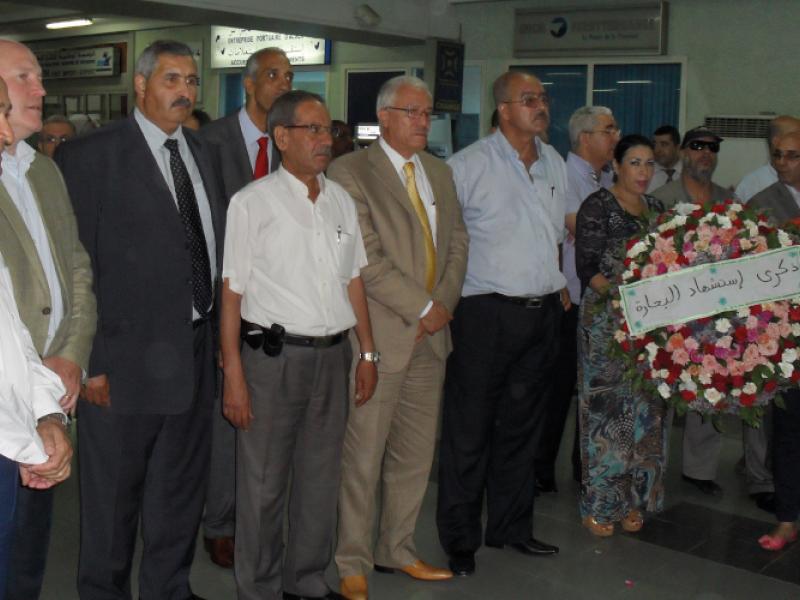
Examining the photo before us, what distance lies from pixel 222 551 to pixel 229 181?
4.71ft

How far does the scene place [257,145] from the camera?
3.89m

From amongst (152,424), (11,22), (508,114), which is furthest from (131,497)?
(11,22)

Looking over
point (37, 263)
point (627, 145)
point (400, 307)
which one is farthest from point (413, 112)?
point (37, 263)

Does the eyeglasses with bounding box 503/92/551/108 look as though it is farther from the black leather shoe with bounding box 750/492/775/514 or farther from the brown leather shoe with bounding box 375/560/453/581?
the black leather shoe with bounding box 750/492/775/514

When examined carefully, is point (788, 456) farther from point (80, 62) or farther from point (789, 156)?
point (80, 62)

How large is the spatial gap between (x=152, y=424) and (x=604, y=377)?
2.01 m

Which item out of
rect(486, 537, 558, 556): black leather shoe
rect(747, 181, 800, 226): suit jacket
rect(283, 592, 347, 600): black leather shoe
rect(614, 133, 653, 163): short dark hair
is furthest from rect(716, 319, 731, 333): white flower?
rect(283, 592, 347, 600): black leather shoe

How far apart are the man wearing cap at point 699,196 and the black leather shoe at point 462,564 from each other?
5.20 ft

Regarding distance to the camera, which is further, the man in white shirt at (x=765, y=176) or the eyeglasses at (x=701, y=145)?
the man in white shirt at (x=765, y=176)

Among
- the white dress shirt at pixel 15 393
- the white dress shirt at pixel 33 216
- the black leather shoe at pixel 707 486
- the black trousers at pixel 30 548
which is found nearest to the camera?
the white dress shirt at pixel 15 393

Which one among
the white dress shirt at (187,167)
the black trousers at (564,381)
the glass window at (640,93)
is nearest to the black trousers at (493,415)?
the black trousers at (564,381)

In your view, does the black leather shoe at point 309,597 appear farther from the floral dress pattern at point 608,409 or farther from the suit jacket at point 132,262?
the floral dress pattern at point 608,409

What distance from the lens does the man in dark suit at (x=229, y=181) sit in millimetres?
3799

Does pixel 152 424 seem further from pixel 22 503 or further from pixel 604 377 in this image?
pixel 604 377
